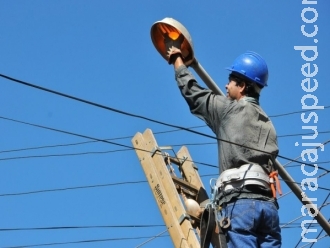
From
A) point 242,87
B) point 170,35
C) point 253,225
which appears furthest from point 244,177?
point 170,35

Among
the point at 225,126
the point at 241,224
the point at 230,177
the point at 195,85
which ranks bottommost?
the point at 241,224

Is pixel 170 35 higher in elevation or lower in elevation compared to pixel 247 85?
higher

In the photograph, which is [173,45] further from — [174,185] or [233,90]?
[174,185]

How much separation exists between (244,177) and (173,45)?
1.09 meters

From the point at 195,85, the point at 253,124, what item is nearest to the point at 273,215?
the point at 253,124

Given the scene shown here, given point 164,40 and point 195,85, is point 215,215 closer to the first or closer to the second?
point 195,85

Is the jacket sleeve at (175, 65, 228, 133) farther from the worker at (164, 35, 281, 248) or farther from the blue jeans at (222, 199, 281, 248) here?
the blue jeans at (222, 199, 281, 248)

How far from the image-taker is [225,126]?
4789mm

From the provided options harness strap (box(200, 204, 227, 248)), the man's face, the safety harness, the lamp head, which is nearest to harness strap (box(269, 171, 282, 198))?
the safety harness

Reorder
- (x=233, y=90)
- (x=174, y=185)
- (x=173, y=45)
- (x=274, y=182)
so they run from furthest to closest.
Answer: (x=174, y=185) → (x=173, y=45) → (x=233, y=90) → (x=274, y=182)

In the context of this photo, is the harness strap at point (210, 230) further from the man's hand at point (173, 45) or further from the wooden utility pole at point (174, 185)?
the man's hand at point (173, 45)

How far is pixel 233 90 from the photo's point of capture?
16.4 ft

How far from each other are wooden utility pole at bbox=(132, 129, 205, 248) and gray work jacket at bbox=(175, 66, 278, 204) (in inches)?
22.6

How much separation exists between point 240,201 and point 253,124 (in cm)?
48
